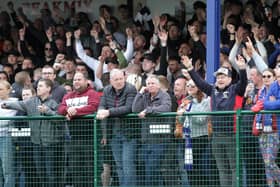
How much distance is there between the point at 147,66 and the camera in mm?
15875

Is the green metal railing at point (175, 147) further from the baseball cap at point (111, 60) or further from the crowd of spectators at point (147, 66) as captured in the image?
the baseball cap at point (111, 60)

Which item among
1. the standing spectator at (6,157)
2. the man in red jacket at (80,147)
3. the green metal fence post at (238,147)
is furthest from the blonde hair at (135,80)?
the green metal fence post at (238,147)

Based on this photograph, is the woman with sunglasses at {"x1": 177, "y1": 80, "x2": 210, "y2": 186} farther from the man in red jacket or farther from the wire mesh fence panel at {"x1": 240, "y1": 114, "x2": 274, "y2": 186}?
the man in red jacket

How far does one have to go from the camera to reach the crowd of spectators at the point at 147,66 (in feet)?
42.1

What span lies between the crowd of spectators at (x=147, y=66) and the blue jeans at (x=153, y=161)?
1 cm

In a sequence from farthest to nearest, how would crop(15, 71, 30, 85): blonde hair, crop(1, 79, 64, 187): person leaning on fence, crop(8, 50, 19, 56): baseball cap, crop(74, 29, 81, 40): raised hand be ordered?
crop(8, 50, 19, 56): baseball cap, crop(74, 29, 81, 40): raised hand, crop(15, 71, 30, 85): blonde hair, crop(1, 79, 64, 187): person leaning on fence

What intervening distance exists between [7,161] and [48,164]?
0.61m

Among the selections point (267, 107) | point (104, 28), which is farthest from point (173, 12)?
point (267, 107)

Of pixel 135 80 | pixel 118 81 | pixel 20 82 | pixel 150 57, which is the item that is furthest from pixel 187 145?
pixel 20 82

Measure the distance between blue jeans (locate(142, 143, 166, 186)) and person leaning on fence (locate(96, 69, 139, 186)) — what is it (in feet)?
0.59

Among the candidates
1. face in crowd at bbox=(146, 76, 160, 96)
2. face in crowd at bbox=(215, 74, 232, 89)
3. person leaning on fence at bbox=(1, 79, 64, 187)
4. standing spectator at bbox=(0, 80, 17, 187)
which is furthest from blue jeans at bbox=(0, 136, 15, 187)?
face in crowd at bbox=(215, 74, 232, 89)

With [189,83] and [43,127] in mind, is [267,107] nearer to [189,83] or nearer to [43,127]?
[189,83]

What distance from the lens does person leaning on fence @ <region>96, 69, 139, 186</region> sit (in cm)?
1298

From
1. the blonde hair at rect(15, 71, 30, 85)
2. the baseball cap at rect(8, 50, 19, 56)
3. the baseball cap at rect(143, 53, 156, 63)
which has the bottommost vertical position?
the blonde hair at rect(15, 71, 30, 85)
